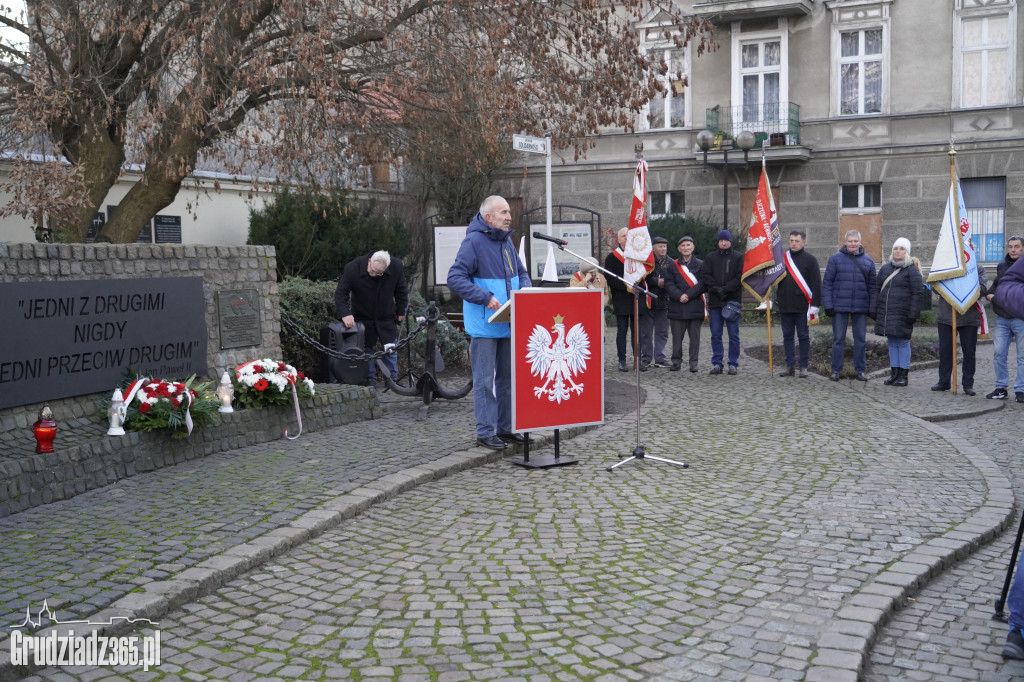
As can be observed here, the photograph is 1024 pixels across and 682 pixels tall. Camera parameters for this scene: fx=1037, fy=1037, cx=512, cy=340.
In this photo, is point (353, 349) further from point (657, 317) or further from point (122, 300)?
point (657, 317)

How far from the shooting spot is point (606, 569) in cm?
562

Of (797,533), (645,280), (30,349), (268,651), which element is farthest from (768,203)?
(268,651)

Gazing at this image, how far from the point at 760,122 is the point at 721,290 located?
1482 cm

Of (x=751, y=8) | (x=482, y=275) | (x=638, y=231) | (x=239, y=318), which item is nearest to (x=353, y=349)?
(x=239, y=318)

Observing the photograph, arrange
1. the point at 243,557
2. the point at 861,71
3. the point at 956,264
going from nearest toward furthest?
the point at 243,557
the point at 956,264
the point at 861,71

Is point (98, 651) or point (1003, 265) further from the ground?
point (1003, 265)

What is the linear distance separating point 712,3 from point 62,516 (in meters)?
25.0

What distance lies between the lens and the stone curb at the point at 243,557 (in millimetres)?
4711

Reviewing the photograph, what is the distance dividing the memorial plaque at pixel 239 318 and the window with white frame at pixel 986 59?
21.9 metres

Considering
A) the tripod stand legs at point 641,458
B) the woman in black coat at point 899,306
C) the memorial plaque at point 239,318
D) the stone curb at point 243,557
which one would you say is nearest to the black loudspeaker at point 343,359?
the memorial plaque at point 239,318

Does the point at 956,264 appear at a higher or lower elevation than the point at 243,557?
higher

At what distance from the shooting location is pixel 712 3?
2786cm

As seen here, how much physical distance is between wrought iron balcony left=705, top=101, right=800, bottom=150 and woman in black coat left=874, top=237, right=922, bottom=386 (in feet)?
47.2

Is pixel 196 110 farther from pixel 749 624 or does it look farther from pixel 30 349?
pixel 749 624
